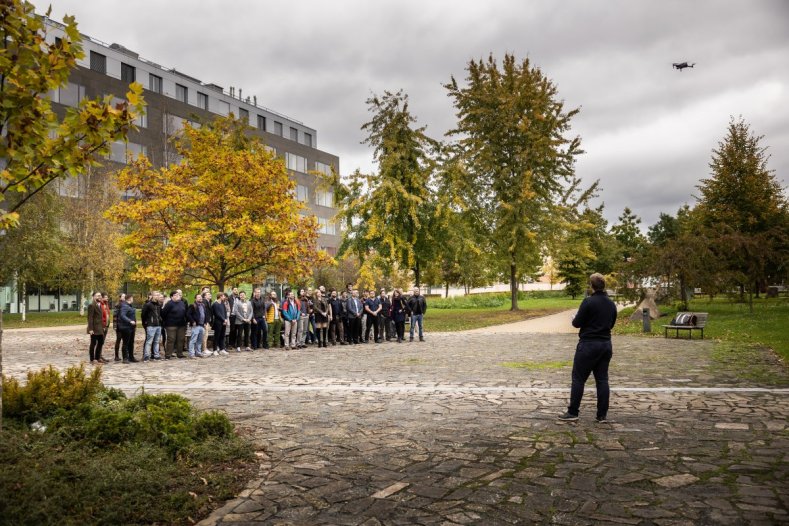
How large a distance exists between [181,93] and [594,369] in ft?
189

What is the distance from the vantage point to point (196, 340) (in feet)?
55.4

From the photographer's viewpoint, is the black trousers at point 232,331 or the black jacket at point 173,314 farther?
the black trousers at point 232,331

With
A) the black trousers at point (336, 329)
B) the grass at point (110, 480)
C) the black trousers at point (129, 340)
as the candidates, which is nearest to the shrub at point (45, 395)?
the grass at point (110, 480)

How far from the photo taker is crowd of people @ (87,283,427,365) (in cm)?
1566

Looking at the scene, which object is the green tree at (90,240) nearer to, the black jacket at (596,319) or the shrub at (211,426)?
the shrub at (211,426)

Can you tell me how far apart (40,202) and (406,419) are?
3787cm

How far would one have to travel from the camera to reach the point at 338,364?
14008 mm

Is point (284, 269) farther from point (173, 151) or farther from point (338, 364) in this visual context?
point (173, 151)

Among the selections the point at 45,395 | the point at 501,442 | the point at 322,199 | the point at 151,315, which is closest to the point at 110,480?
the point at 45,395

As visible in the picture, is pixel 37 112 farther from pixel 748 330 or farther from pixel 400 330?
pixel 748 330

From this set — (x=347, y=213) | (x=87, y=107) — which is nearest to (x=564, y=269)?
(x=347, y=213)

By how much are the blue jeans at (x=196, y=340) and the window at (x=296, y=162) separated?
52460 millimetres

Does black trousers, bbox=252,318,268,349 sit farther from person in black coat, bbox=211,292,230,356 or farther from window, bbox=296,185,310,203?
window, bbox=296,185,310,203

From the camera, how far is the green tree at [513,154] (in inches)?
1262
